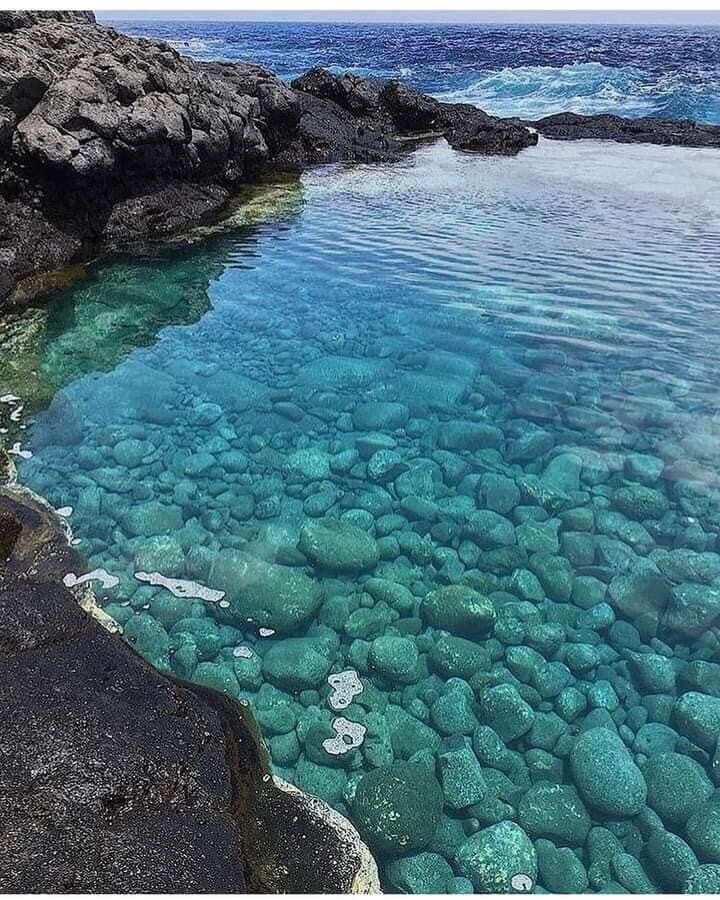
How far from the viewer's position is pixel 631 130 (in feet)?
89.5

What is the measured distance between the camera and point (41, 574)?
519cm

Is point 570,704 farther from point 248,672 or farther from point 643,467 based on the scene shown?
point 643,467

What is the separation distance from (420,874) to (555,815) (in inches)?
34.9

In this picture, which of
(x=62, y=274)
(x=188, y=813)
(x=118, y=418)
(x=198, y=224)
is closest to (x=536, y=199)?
(x=198, y=224)

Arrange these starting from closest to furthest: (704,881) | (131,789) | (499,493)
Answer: (131,789), (704,881), (499,493)

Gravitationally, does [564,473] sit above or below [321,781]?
above

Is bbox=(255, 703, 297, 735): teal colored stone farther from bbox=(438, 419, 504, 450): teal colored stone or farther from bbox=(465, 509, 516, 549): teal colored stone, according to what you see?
bbox=(438, 419, 504, 450): teal colored stone

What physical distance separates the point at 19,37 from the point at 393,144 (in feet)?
44.6

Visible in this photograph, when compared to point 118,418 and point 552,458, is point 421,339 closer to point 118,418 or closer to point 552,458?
point 552,458

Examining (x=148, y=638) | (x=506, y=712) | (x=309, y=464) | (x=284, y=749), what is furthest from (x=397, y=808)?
(x=309, y=464)

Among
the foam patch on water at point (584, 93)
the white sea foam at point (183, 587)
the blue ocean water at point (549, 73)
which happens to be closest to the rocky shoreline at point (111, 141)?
the white sea foam at point (183, 587)

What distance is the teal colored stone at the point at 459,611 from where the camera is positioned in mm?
5121

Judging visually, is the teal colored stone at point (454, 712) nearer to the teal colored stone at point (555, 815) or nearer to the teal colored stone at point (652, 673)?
the teal colored stone at point (555, 815)

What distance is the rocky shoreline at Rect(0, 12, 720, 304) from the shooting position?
1250cm
